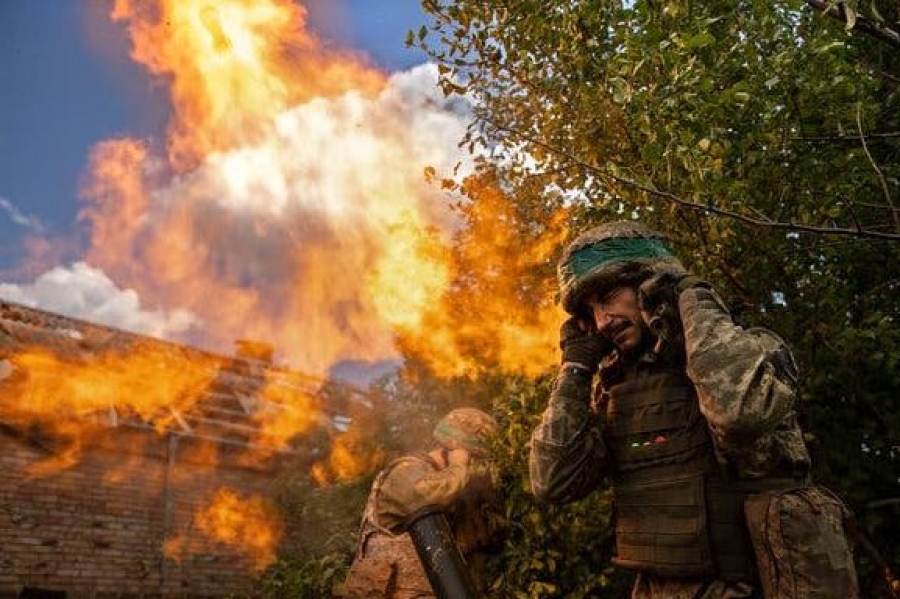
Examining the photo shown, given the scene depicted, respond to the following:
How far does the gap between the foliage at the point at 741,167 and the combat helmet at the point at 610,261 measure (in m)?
1.11

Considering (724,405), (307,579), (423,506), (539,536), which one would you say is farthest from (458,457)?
(724,405)

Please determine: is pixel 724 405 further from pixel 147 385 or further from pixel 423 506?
pixel 147 385

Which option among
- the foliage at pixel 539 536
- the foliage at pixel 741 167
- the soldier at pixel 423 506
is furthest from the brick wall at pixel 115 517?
the foliage at pixel 741 167

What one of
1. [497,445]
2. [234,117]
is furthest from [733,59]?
[234,117]

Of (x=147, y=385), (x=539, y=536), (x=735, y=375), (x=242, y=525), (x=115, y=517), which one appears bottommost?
(x=539, y=536)

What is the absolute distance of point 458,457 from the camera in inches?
200

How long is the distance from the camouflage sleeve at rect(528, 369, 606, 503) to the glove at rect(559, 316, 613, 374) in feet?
0.19

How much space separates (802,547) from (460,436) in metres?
3.14

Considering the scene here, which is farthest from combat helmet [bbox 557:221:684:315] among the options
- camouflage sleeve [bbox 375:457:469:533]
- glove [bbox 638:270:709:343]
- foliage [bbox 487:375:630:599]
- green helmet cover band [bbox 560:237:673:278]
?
camouflage sleeve [bbox 375:457:469:533]

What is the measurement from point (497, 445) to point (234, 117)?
806cm

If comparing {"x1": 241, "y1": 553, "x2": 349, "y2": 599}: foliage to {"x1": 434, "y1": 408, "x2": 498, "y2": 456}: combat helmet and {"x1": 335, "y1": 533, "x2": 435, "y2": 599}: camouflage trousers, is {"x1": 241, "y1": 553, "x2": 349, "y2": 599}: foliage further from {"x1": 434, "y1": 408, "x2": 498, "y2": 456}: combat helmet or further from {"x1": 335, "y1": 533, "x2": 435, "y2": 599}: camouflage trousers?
{"x1": 434, "y1": 408, "x2": 498, "y2": 456}: combat helmet

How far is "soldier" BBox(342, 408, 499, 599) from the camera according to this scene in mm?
4754

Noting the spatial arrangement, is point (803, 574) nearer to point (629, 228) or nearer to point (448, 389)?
point (629, 228)

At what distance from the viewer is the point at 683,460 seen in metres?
2.69
